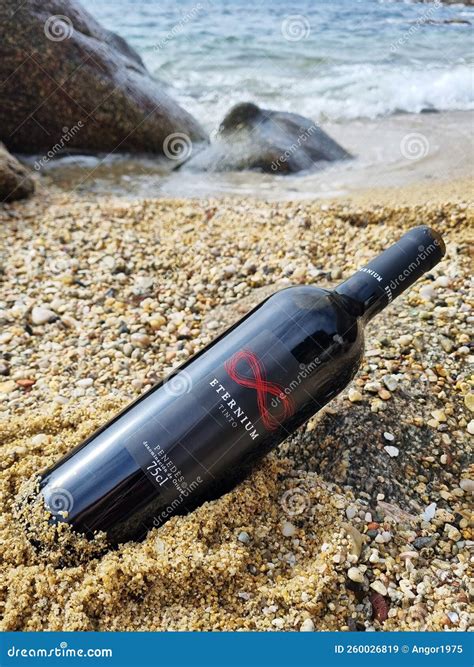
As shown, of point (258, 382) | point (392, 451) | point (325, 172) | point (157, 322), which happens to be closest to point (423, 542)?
point (392, 451)

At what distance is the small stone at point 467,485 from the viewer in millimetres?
2045

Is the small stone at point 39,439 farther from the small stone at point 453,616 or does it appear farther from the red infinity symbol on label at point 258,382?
the small stone at point 453,616

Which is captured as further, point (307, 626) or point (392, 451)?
point (392, 451)

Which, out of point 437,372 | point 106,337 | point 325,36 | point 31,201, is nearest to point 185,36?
point 325,36

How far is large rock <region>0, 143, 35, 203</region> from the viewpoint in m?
4.29

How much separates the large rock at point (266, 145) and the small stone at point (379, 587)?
413cm

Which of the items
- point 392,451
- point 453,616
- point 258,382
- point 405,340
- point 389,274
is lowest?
point 453,616

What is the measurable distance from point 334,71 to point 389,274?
19.9 ft

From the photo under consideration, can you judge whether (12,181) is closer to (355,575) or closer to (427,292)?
(427,292)

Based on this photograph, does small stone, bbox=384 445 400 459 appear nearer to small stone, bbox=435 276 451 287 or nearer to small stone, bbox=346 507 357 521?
small stone, bbox=346 507 357 521

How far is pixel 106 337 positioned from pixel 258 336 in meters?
1.26

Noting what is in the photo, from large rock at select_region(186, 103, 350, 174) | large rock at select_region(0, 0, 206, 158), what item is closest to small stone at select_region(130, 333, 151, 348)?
large rock at select_region(186, 103, 350, 174)

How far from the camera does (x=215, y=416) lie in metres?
1.72

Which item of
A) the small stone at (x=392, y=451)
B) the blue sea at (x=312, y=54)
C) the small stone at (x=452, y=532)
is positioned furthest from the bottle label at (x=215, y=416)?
the blue sea at (x=312, y=54)
